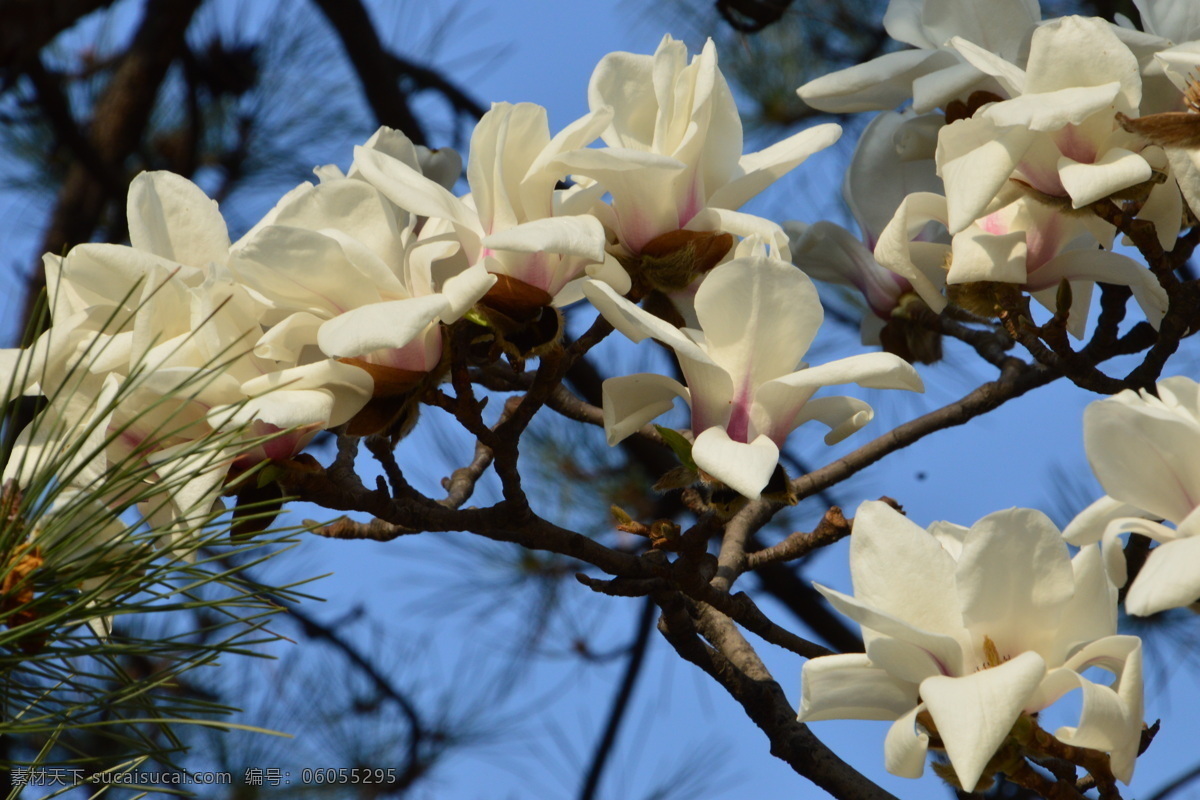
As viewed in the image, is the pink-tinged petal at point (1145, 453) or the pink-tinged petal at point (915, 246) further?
the pink-tinged petal at point (915, 246)

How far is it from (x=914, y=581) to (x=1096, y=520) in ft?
0.24

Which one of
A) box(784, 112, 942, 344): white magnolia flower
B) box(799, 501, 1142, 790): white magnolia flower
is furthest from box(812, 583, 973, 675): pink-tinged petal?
box(784, 112, 942, 344): white magnolia flower

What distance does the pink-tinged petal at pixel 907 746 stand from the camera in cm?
41

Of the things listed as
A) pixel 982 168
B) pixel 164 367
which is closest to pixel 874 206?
pixel 982 168

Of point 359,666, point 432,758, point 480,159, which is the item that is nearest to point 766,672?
point 480,159

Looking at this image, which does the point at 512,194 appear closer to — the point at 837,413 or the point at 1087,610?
the point at 837,413

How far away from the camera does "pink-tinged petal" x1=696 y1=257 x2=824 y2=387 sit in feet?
1.42

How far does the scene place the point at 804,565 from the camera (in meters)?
1.38

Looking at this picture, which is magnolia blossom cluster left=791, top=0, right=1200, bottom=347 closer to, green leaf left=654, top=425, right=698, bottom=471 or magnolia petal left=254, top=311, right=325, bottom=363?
green leaf left=654, top=425, right=698, bottom=471

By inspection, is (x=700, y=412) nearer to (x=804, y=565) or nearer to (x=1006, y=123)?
(x=1006, y=123)

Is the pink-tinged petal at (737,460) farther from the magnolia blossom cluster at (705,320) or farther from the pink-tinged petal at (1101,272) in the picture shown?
→ the pink-tinged petal at (1101,272)

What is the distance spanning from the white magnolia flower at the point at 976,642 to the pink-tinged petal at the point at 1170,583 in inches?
1.6

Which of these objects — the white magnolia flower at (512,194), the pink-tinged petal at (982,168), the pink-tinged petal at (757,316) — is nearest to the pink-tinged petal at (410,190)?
the white magnolia flower at (512,194)

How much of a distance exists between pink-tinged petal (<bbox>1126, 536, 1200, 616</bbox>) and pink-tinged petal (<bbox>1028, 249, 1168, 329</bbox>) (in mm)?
251
